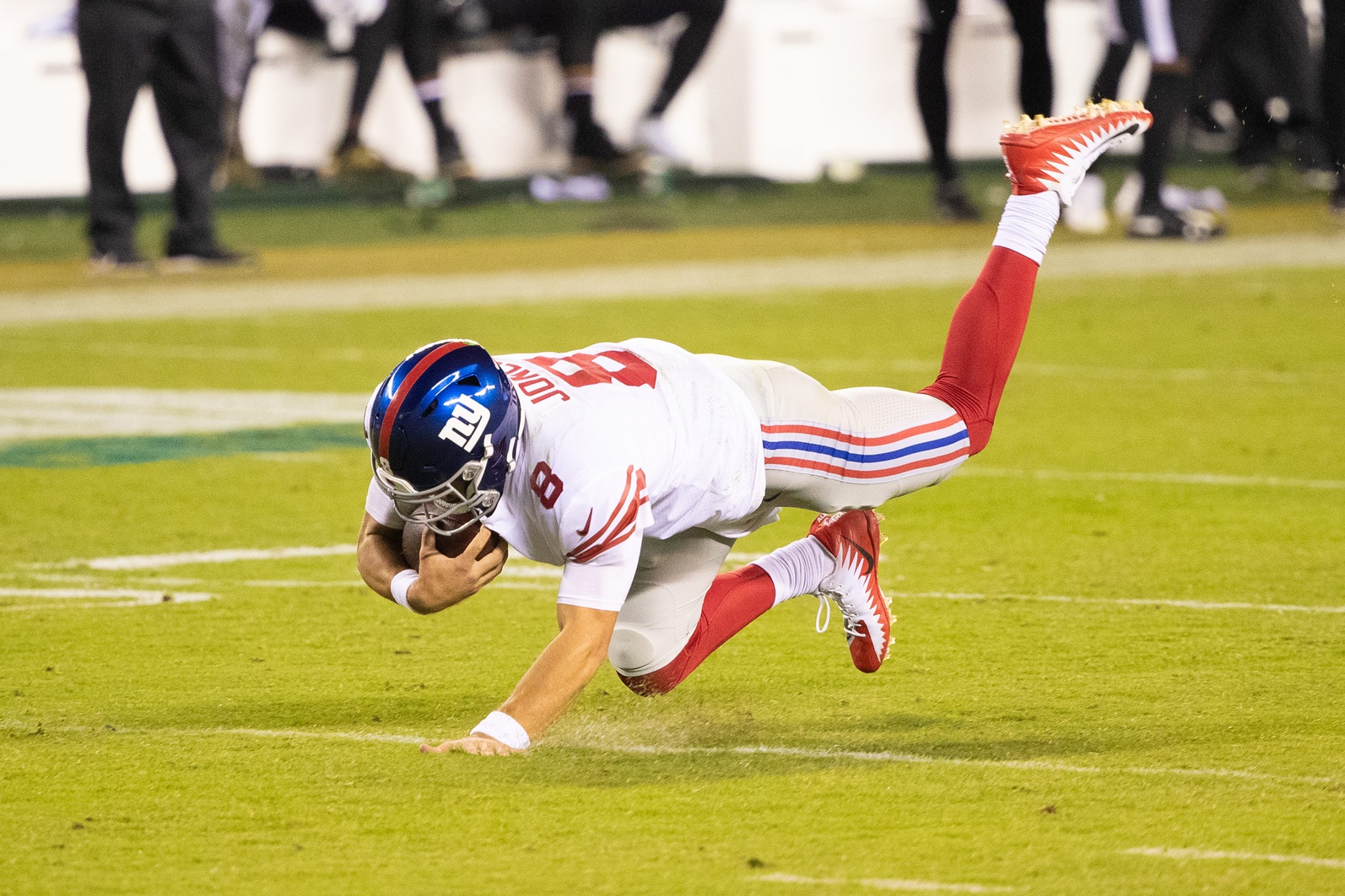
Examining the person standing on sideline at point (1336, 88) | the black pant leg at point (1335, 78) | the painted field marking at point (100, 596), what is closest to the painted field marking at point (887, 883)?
the painted field marking at point (100, 596)

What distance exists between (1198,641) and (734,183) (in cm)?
1463

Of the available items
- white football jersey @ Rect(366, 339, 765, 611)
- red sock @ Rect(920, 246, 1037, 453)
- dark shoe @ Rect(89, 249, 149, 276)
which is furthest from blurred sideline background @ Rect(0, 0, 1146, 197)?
white football jersey @ Rect(366, 339, 765, 611)

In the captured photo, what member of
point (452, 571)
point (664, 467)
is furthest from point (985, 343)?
point (452, 571)

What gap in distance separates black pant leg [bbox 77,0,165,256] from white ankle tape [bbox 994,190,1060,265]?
28.9 feet

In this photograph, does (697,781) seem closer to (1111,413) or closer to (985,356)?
(985,356)

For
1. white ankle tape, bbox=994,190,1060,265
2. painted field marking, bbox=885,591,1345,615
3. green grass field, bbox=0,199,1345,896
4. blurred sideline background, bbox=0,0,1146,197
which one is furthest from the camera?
blurred sideline background, bbox=0,0,1146,197

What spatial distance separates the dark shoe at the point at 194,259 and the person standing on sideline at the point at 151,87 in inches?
13.9

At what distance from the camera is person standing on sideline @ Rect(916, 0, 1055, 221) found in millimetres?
15258

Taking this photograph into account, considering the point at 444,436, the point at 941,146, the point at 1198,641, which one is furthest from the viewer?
the point at 941,146

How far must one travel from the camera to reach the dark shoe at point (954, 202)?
1630cm

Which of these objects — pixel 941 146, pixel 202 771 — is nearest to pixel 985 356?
pixel 202 771

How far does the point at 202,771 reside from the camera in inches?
159

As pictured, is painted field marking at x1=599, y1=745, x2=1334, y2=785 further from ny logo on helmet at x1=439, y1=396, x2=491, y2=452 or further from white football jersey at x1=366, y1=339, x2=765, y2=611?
ny logo on helmet at x1=439, y1=396, x2=491, y2=452

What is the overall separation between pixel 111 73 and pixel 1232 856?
10.6 metres
